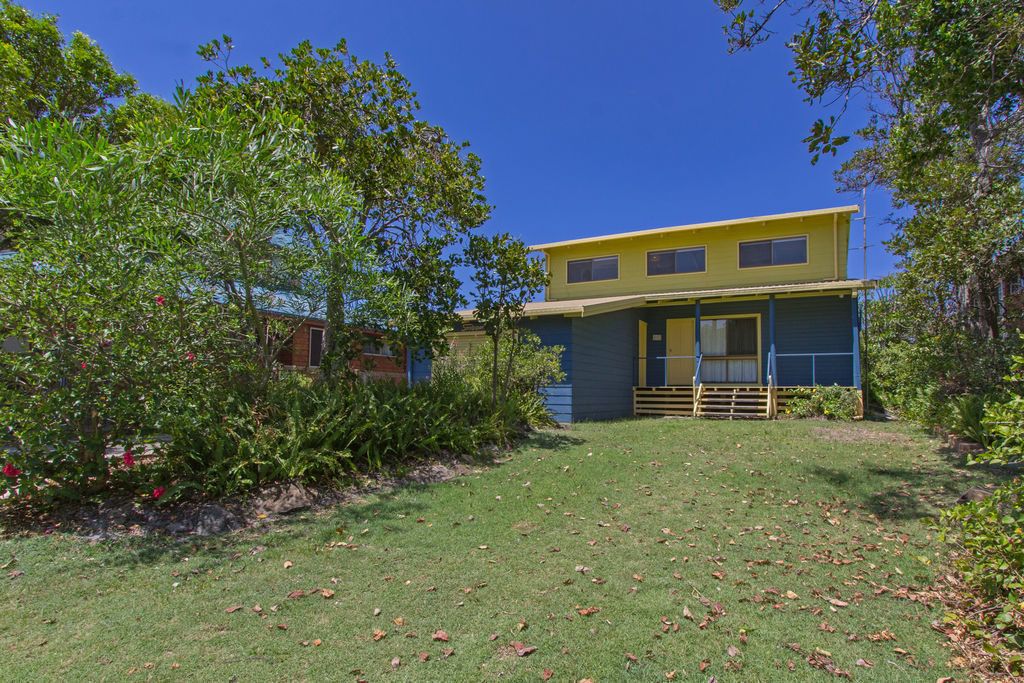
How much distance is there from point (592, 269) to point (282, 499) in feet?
47.3

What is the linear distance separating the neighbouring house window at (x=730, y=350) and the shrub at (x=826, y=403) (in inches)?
95.3

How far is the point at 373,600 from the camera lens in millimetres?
3475

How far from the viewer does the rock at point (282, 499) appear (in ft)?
17.5

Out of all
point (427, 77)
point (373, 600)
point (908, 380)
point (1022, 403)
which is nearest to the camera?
point (1022, 403)

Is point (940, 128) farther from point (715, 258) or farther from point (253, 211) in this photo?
point (715, 258)

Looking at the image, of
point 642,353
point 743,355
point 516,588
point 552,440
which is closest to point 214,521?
A: point 516,588

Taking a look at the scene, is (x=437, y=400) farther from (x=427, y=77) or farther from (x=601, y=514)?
(x=427, y=77)

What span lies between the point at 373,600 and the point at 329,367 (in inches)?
216

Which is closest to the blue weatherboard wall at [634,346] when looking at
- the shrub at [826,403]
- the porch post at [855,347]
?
the porch post at [855,347]

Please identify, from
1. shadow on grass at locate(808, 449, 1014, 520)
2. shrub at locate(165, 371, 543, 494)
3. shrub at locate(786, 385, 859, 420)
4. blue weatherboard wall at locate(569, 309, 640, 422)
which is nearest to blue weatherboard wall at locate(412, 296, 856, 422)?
blue weatherboard wall at locate(569, 309, 640, 422)

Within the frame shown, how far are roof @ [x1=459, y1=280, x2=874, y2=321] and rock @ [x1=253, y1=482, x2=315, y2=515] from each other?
7.02 metres

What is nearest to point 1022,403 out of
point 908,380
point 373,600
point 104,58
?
point 373,600

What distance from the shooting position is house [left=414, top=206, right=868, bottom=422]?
1356cm

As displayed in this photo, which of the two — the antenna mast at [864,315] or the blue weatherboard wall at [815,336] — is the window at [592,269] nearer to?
the blue weatherboard wall at [815,336]
